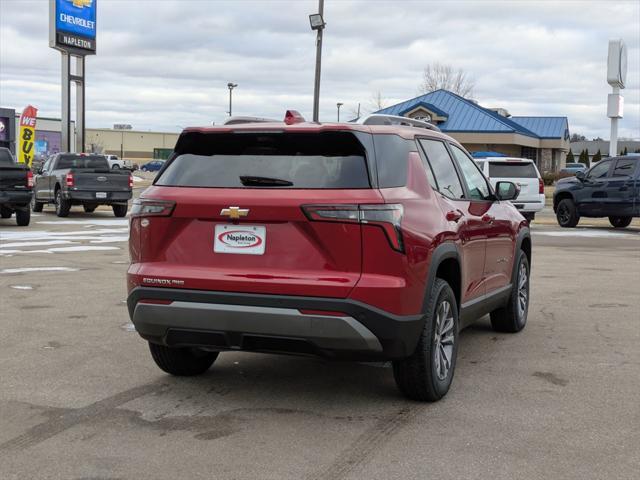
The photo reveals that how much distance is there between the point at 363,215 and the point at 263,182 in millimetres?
659

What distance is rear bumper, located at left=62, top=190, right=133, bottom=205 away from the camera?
22281 millimetres

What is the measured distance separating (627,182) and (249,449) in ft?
60.0

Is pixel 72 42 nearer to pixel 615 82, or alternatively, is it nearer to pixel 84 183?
pixel 84 183

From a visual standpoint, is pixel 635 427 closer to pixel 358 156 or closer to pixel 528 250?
pixel 358 156

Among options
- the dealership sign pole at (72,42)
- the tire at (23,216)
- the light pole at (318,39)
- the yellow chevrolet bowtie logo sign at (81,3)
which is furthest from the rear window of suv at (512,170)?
the yellow chevrolet bowtie logo sign at (81,3)

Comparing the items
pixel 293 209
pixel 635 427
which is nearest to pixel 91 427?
pixel 293 209

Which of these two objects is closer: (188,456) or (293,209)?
(188,456)

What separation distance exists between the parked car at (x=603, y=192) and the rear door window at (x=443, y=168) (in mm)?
15778

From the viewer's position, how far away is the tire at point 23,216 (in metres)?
19.5

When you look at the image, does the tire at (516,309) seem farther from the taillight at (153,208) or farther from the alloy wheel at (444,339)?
the taillight at (153,208)

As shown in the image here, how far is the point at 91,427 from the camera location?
4.70 m

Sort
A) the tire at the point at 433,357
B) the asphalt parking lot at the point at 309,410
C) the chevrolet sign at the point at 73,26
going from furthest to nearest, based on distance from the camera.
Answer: the chevrolet sign at the point at 73,26 < the tire at the point at 433,357 < the asphalt parking lot at the point at 309,410

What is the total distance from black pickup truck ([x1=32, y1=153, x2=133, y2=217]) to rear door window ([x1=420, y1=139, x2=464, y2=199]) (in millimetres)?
17480

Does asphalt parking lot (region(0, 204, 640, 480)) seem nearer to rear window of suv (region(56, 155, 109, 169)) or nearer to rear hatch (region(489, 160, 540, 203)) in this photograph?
rear hatch (region(489, 160, 540, 203))
